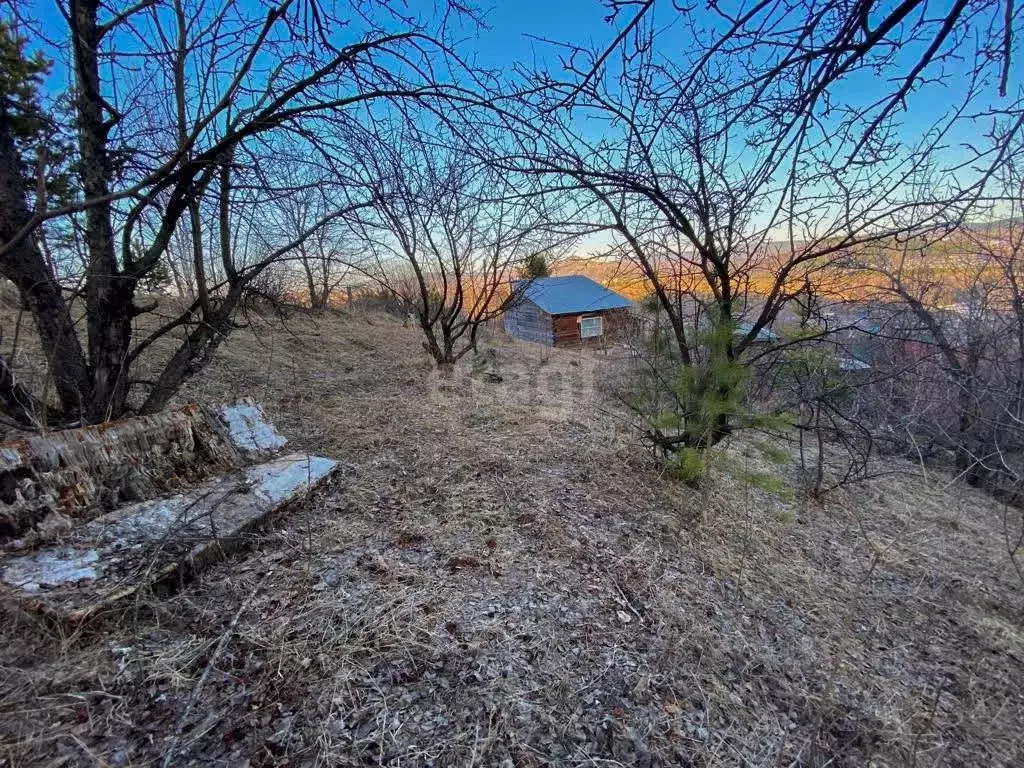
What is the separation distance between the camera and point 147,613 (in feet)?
5.22

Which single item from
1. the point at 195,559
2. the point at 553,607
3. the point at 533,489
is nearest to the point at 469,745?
the point at 553,607

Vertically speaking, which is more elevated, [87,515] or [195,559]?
[87,515]

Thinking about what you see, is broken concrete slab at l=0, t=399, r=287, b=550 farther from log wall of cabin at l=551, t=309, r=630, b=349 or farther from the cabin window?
the cabin window

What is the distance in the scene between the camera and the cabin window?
1784cm

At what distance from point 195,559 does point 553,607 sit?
157cm

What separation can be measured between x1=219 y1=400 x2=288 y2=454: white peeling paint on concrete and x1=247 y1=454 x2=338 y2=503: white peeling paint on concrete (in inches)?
9.9

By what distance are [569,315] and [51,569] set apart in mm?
16507

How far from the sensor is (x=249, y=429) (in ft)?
10.5

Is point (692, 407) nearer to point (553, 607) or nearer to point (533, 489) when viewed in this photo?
point (533, 489)

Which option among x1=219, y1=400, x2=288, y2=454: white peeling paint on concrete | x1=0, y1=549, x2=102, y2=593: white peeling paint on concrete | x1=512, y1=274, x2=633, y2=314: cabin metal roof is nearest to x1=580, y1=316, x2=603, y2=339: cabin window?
x1=512, y1=274, x2=633, y2=314: cabin metal roof

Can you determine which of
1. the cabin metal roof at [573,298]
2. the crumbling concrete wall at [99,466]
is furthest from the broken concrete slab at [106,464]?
the cabin metal roof at [573,298]

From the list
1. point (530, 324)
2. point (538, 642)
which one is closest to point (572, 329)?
point (530, 324)

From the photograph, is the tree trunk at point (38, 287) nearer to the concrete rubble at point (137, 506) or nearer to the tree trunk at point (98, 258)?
the tree trunk at point (98, 258)

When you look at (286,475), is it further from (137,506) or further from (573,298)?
(573,298)
